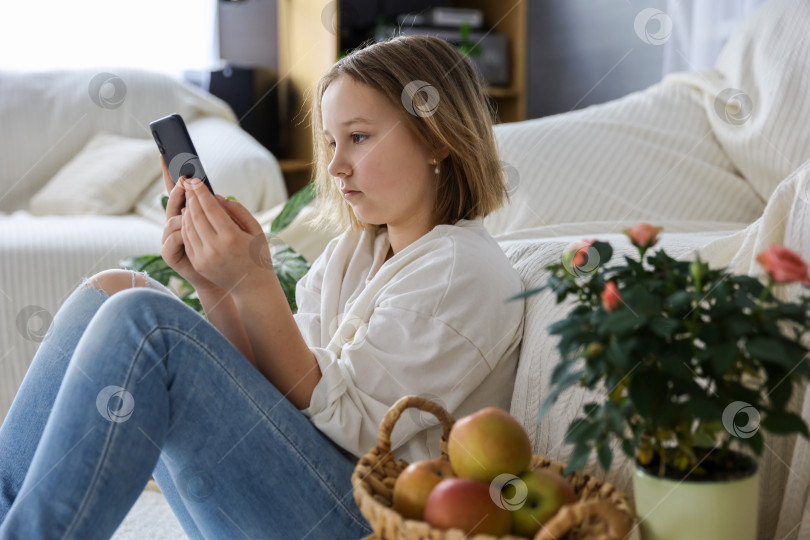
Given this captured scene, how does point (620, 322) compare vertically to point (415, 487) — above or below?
above

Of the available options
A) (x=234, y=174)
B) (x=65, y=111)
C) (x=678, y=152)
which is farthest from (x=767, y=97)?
(x=65, y=111)

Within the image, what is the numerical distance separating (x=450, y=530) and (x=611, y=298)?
0.22 metres

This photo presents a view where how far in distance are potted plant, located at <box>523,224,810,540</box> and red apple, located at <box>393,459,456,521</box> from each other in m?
0.15

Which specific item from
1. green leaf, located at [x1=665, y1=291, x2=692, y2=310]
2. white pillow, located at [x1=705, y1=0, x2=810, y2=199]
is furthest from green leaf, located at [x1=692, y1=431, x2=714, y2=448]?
white pillow, located at [x1=705, y1=0, x2=810, y2=199]

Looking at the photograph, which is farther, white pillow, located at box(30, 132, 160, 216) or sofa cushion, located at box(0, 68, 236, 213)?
sofa cushion, located at box(0, 68, 236, 213)

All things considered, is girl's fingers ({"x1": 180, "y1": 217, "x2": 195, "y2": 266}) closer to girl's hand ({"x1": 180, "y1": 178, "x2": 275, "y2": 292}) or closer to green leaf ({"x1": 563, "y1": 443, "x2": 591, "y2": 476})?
girl's hand ({"x1": 180, "y1": 178, "x2": 275, "y2": 292})

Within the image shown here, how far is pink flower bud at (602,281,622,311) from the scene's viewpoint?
0.65 m

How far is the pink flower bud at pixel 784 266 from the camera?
59cm

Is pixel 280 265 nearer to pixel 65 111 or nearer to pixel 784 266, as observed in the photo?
pixel 784 266

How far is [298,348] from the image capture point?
0.96 metres

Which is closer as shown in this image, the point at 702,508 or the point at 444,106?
the point at 702,508

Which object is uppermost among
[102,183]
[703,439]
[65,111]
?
[703,439]

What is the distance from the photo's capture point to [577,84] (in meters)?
3.03

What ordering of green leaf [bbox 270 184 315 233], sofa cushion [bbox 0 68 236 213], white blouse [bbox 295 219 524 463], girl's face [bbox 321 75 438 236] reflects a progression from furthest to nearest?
sofa cushion [bbox 0 68 236 213] → green leaf [bbox 270 184 315 233] → girl's face [bbox 321 75 438 236] → white blouse [bbox 295 219 524 463]
